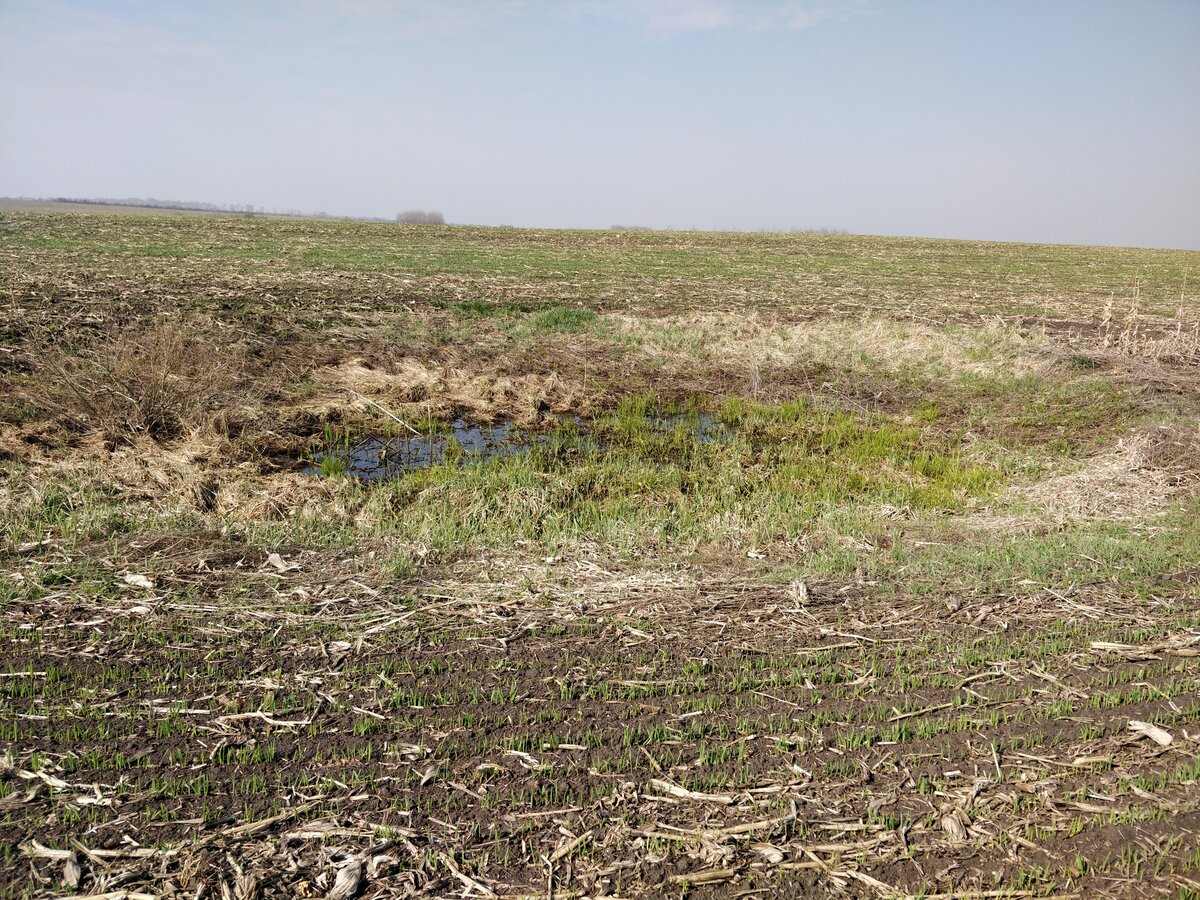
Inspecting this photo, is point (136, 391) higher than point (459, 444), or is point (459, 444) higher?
point (136, 391)

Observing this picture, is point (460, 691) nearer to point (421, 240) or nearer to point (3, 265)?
point (3, 265)

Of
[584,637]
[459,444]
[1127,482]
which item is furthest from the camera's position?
[459,444]

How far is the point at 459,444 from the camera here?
1031 centimetres

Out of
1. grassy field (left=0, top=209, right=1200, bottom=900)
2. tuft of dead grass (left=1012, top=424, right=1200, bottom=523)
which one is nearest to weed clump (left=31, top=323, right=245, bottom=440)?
grassy field (left=0, top=209, right=1200, bottom=900)

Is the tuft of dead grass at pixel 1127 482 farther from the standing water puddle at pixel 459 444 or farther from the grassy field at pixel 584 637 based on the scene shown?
the standing water puddle at pixel 459 444

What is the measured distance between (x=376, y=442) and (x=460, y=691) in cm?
609

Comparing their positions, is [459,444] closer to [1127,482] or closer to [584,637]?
[584,637]

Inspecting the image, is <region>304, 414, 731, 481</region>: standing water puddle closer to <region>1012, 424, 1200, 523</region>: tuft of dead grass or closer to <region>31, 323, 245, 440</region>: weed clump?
<region>31, 323, 245, 440</region>: weed clump

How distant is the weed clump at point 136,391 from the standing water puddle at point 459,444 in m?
1.58

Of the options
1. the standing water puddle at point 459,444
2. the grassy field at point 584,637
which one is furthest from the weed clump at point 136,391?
the standing water puddle at point 459,444

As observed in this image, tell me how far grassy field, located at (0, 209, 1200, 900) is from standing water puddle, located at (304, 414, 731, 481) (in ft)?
0.44

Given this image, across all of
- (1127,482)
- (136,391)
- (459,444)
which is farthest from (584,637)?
(1127,482)

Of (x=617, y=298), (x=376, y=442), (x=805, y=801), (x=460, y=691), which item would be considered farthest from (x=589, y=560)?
(x=617, y=298)

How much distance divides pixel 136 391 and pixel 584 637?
6.58 metres
